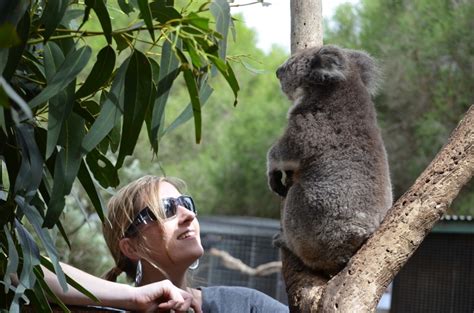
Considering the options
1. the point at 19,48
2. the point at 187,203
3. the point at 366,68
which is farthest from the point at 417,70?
the point at 19,48

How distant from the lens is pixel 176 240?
2.30 meters

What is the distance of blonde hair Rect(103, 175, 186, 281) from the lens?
2.36 m

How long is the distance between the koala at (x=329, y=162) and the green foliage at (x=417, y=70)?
689cm

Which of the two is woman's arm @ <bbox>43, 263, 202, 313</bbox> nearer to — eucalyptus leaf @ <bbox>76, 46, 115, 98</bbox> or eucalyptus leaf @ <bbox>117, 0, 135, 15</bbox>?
eucalyptus leaf @ <bbox>76, 46, 115, 98</bbox>

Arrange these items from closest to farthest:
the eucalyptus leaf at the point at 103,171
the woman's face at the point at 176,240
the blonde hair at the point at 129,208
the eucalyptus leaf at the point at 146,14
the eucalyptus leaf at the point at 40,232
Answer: the eucalyptus leaf at the point at 146,14, the eucalyptus leaf at the point at 40,232, the eucalyptus leaf at the point at 103,171, the woman's face at the point at 176,240, the blonde hair at the point at 129,208

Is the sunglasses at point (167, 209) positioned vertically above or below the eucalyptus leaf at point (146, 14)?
below

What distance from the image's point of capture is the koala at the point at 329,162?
249 cm

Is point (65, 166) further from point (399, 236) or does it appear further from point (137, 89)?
point (399, 236)

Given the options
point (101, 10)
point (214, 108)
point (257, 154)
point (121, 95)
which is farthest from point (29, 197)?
point (214, 108)

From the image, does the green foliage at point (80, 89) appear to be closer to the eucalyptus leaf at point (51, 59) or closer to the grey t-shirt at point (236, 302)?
the eucalyptus leaf at point (51, 59)

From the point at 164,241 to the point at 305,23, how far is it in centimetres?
84

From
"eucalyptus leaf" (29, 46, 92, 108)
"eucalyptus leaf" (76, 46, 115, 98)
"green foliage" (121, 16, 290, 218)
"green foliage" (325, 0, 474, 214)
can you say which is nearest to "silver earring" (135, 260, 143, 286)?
"eucalyptus leaf" (76, 46, 115, 98)

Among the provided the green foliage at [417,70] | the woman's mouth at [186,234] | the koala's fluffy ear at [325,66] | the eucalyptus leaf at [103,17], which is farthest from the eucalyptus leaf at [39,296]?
the green foliage at [417,70]

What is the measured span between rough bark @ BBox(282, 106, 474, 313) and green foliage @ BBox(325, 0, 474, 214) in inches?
302
